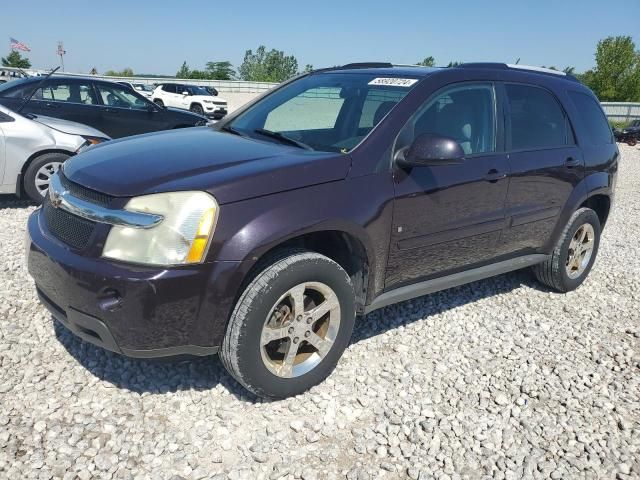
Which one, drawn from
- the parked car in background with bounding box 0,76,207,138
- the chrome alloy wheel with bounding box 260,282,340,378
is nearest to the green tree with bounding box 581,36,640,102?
the parked car in background with bounding box 0,76,207,138

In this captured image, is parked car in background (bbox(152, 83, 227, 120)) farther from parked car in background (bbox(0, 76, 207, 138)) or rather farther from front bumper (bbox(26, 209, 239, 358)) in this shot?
front bumper (bbox(26, 209, 239, 358))

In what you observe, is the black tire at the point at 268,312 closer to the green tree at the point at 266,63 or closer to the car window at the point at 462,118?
the car window at the point at 462,118

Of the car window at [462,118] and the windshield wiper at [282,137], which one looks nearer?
the windshield wiper at [282,137]

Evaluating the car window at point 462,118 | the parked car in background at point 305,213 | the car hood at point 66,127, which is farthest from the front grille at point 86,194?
the car hood at point 66,127

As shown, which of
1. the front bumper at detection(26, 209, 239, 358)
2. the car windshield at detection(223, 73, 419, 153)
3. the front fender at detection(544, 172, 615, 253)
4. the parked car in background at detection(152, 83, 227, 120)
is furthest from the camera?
the parked car in background at detection(152, 83, 227, 120)

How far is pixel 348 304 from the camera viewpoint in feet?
9.89

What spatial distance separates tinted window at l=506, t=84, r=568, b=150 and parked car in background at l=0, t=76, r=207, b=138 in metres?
6.67

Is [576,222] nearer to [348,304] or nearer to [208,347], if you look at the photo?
[348,304]

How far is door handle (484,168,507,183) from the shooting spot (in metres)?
3.60

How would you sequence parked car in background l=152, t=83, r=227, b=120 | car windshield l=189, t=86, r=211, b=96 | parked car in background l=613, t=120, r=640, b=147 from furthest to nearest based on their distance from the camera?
car windshield l=189, t=86, r=211, b=96 → parked car in background l=152, t=83, r=227, b=120 → parked car in background l=613, t=120, r=640, b=147

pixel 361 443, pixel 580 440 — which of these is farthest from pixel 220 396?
pixel 580 440

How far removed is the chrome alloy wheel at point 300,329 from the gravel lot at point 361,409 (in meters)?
0.22

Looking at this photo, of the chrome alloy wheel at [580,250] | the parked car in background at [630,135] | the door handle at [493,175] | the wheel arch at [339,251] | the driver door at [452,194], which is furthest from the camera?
the parked car in background at [630,135]

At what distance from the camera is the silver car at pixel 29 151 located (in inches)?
241
